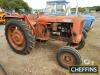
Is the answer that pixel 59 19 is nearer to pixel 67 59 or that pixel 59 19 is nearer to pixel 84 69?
pixel 67 59

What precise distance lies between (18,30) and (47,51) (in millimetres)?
1314

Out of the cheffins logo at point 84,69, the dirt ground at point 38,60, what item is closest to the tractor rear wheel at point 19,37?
the dirt ground at point 38,60

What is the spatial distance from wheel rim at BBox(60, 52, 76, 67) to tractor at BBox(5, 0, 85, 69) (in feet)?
0.31

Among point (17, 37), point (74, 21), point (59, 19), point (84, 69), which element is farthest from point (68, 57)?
point (17, 37)

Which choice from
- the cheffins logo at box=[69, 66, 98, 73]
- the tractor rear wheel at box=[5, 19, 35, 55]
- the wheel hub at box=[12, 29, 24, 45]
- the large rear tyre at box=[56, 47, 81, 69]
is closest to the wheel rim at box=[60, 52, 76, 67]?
the large rear tyre at box=[56, 47, 81, 69]

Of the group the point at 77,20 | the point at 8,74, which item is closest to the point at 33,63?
the point at 8,74

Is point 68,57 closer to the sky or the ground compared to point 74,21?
closer to the ground

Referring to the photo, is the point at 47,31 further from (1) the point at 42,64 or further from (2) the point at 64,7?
(2) the point at 64,7

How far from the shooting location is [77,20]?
8078mm

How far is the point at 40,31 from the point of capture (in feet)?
28.9

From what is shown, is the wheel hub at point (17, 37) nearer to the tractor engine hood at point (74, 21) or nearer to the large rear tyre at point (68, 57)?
the tractor engine hood at point (74, 21)

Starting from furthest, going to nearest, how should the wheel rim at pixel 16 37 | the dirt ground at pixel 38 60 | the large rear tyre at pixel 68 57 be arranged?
the wheel rim at pixel 16 37 → the large rear tyre at pixel 68 57 → the dirt ground at pixel 38 60

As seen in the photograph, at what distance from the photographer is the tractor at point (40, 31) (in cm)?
815

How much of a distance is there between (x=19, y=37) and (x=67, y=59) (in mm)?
1993
